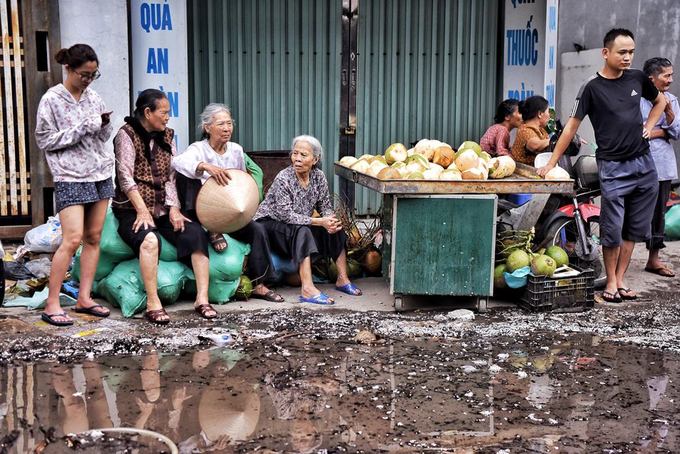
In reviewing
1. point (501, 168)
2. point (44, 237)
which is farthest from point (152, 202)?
point (501, 168)

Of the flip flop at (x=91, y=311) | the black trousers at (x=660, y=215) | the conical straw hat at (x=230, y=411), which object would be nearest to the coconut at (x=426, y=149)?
the black trousers at (x=660, y=215)

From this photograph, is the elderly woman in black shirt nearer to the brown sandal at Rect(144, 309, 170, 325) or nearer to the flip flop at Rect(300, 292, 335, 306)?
the flip flop at Rect(300, 292, 335, 306)

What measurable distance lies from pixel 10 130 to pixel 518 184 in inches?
183

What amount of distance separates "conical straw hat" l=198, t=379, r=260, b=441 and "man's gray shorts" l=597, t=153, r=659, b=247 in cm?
335

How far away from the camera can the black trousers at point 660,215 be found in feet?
24.4

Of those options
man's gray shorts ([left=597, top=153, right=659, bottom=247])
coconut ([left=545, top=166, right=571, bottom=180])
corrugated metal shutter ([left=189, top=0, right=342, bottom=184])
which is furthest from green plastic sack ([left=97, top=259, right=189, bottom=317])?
man's gray shorts ([left=597, top=153, right=659, bottom=247])

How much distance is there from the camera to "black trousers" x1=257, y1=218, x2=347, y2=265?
6.77 m

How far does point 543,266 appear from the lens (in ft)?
21.3

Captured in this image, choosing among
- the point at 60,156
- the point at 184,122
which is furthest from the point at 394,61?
the point at 60,156

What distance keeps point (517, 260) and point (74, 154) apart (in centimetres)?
322

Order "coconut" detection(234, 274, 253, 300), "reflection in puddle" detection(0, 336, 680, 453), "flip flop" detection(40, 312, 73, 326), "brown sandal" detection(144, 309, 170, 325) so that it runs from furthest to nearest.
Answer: "coconut" detection(234, 274, 253, 300) → "brown sandal" detection(144, 309, 170, 325) → "flip flop" detection(40, 312, 73, 326) → "reflection in puddle" detection(0, 336, 680, 453)

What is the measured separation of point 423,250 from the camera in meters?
6.39

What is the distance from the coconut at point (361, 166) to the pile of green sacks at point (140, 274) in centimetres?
110

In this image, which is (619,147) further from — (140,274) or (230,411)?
(230,411)
